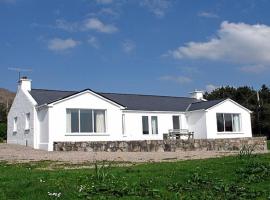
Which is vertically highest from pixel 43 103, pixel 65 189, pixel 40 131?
pixel 43 103

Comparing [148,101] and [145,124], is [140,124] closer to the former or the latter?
[145,124]

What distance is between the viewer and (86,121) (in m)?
31.0

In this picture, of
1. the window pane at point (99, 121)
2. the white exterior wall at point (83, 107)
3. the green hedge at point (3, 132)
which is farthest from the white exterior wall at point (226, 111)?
the green hedge at point (3, 132)

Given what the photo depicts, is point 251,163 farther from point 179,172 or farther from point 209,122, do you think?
point 209,122

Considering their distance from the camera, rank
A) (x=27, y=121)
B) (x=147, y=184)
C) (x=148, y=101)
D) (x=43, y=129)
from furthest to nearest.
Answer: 1. (x=148, y=101)
2. (x=27, y=121)
3. (x=43, y=129)
4. (x=147, y=184)

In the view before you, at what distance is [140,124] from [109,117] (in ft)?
16.7

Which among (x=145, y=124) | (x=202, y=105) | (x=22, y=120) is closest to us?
(x=22, y=120)

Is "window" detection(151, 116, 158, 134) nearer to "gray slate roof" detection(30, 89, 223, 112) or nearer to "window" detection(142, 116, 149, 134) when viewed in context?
"window" detection(142, 116, 149, 134)

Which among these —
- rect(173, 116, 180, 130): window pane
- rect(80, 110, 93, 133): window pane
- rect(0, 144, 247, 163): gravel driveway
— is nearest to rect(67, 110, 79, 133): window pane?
rect(80, 110, 93, 133): window pane

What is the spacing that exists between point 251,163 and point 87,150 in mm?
13645

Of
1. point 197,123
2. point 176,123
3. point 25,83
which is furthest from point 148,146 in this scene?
point 176,123

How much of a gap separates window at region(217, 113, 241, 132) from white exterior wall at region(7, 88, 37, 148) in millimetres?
16519

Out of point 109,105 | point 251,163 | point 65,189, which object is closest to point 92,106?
point 109,105

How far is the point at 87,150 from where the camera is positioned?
25.9 m
